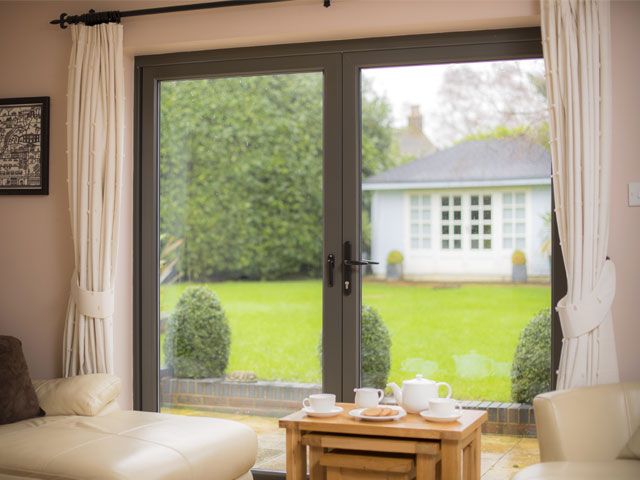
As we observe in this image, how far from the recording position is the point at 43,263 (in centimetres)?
450

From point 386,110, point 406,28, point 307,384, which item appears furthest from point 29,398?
point 406,28

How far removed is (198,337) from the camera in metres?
4.45

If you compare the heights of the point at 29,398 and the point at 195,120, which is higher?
the point at 195,120

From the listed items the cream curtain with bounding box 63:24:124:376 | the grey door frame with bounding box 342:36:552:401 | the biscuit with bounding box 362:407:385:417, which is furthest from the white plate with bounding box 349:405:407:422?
the cream curtain with bounding box 63:24:124:376

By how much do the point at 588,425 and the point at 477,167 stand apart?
1.31 meters

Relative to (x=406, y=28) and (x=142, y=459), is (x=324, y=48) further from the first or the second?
(x=142, y=459)

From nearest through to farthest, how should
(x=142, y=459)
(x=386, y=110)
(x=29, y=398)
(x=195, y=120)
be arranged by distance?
(x=142, y=459)
(x=29, y=398)
(x=386, y=110)
(x=195, y=120)

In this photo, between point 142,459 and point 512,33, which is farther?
point 512,33

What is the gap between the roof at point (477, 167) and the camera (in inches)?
155

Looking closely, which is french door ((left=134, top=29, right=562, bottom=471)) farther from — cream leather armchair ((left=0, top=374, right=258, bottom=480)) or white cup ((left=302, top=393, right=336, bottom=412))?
white cup ((left=302, top=393, right=336, bottom=412))

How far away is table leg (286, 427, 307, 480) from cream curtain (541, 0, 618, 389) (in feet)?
A: 3.64

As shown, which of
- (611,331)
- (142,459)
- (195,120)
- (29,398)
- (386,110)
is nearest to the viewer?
(142,459)

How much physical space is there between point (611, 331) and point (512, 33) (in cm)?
139

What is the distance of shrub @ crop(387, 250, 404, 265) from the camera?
4109 mm
